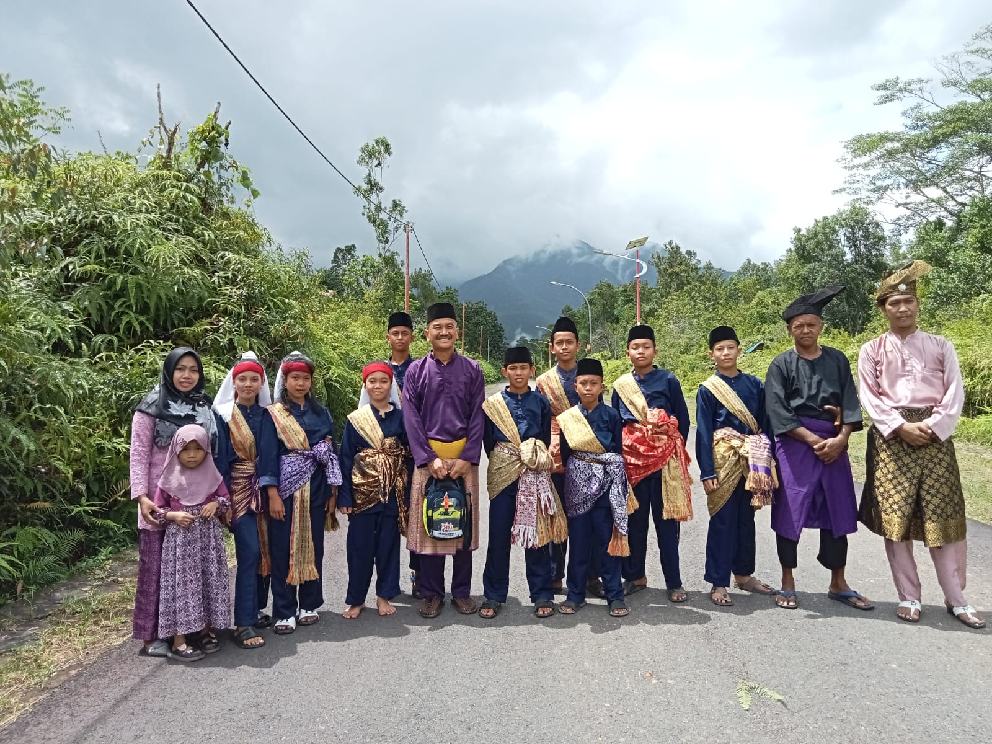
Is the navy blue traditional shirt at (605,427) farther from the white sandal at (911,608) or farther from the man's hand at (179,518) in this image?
the man's hand at (179,518)

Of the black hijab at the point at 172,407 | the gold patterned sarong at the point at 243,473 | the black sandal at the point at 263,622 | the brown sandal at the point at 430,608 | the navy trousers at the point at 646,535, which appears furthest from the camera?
the navy trousers at the point at 646,535

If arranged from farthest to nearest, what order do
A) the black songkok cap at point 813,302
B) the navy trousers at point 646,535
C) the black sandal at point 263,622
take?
the navy trousers at point 646,535
the black songkok cap at point 813,302
the black sandal at point 263,622

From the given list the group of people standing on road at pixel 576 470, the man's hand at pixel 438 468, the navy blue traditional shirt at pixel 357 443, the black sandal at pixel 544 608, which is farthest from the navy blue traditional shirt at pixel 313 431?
the black sandal at pixel 544 608

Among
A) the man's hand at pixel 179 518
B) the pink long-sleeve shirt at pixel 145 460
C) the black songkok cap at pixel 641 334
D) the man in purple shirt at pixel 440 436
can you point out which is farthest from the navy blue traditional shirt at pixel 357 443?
the black songkok cap at pixel 641 334

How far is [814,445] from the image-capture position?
4102mm

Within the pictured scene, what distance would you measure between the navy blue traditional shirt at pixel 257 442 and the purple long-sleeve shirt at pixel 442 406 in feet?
2.79

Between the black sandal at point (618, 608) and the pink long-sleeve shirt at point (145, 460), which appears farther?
the black sandal at point (618, 608)

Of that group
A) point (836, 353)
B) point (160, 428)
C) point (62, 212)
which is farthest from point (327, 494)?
point (62, 212)

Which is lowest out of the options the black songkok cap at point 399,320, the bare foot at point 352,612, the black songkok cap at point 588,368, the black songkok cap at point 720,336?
the bare foot at point 352,612

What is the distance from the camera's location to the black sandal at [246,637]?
363 cm

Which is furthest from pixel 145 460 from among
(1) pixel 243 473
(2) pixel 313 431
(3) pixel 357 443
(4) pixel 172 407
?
(3) pixel 357 443

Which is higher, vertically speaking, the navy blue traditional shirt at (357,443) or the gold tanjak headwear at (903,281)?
the gold tanjak headwear at (903,281)

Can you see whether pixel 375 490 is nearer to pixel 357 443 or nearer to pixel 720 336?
pixel 357 443

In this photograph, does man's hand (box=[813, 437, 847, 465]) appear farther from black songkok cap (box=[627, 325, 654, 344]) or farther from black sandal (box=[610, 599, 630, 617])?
black sandal (box=[610, 599, 630, 617])
